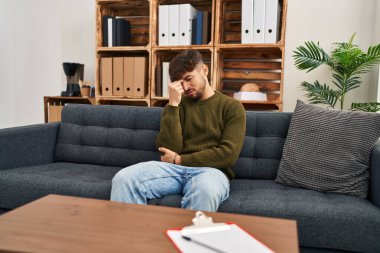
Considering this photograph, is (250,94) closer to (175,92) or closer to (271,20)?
(271,20)

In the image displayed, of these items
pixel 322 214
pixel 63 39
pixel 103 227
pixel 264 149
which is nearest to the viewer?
pixel 103 227

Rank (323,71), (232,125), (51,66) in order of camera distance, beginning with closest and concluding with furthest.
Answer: (232,125), (323,71), (51,66)

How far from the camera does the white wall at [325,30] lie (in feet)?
9.50

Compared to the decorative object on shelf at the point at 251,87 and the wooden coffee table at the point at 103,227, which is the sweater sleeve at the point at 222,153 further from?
the decorative object on shelf at the point at 251,87

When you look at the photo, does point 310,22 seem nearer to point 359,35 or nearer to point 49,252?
point 359,35

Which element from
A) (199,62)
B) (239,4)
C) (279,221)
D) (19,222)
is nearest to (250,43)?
(239,4)

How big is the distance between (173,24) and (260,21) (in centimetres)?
73

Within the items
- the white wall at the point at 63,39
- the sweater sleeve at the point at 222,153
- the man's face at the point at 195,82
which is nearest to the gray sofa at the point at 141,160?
the sweater sleeve at the point at 222,153

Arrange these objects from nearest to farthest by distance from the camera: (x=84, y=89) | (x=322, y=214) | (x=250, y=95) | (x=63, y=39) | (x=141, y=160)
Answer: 1. (x=322, y=214)
2. (x=141, y=160)
3. (x=250, y=95)
4. (x=84, y=89)
5. (x=63, y=39)

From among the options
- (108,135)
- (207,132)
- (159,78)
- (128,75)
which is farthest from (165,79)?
(207,132)

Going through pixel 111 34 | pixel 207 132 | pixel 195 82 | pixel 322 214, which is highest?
pixel 111 34

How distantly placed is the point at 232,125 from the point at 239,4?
70.6 inches

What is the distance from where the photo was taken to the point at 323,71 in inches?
119

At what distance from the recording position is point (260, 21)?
2746mm
